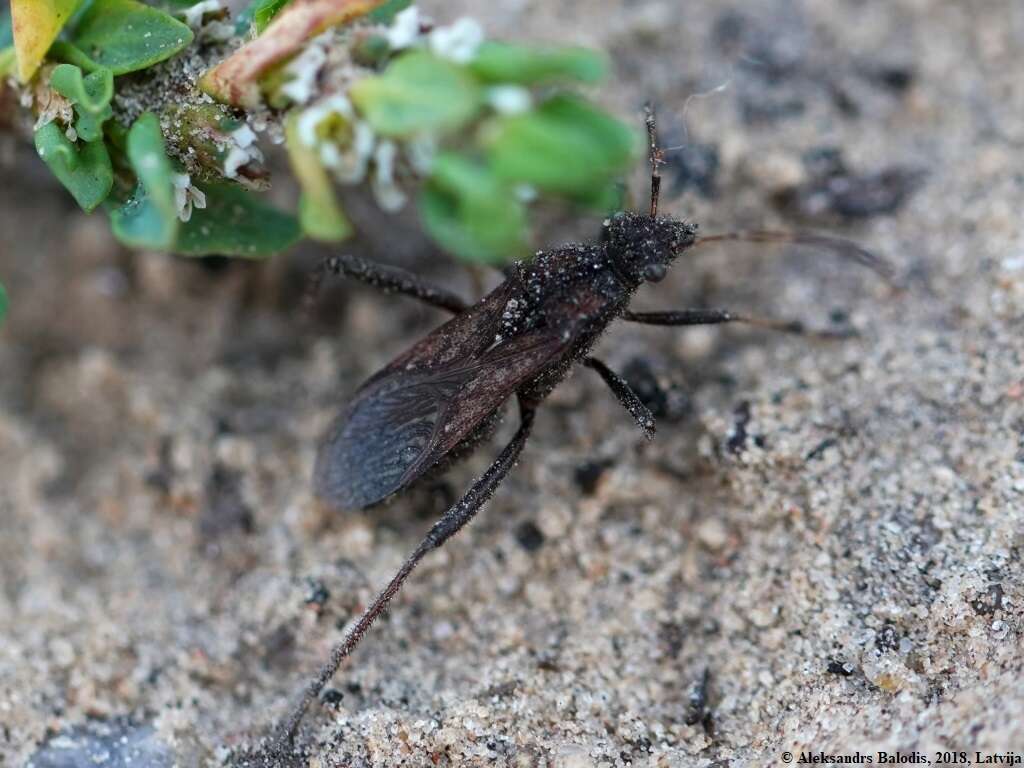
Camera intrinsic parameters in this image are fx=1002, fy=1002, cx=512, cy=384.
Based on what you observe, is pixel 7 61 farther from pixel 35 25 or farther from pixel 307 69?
pixel 307 69

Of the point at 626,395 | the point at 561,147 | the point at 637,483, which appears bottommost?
the point at 637,483

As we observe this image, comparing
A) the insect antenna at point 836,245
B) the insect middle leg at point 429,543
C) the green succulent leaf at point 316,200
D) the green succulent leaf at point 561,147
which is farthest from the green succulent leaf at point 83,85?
the insect antenna at point 836,245

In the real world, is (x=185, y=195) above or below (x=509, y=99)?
below

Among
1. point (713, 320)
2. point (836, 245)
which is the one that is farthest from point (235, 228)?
point (836, 245)

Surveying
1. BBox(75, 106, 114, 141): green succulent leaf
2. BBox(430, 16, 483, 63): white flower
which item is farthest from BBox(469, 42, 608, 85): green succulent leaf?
BBox(75, 106, 114, 141): green succulent leaf

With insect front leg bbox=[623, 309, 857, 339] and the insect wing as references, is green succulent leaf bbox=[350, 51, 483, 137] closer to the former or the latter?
the insect wing

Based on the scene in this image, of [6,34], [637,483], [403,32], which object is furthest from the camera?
[637,483]
